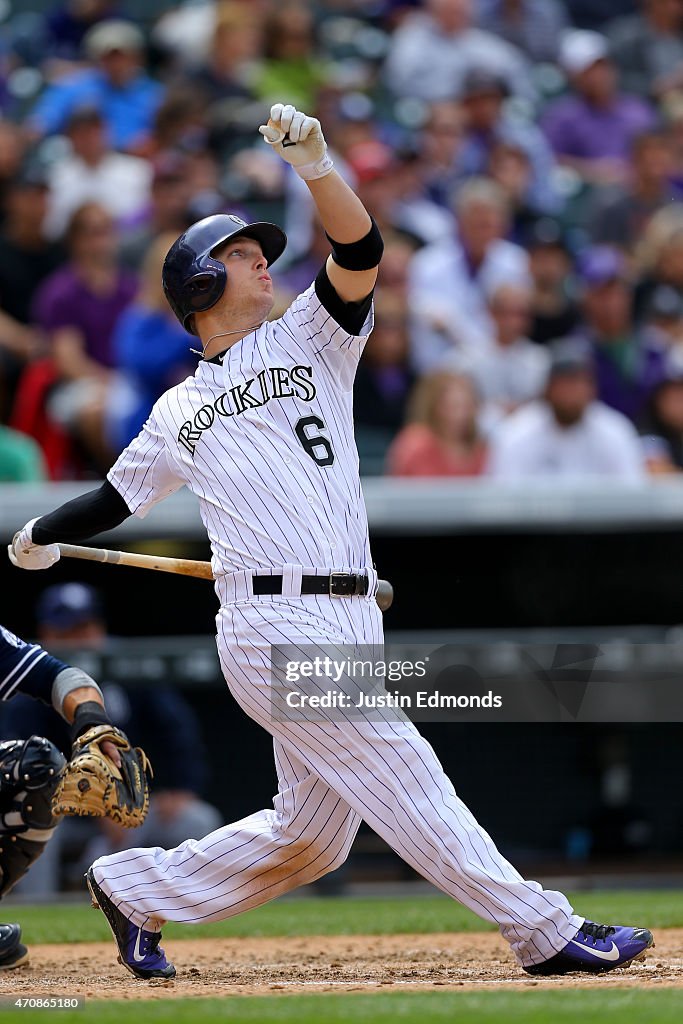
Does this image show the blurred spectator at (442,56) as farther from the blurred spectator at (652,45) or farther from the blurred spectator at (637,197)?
the blurred spectator at (637,197)

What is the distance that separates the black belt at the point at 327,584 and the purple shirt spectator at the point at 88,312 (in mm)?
4888

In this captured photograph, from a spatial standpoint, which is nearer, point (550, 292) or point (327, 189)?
point (327, 189)

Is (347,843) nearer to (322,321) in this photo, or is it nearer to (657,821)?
(322,321)

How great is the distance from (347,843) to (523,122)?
723 centimetres

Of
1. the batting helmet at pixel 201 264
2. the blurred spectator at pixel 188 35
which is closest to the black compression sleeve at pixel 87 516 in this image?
the batting helmet at pixel 201 264

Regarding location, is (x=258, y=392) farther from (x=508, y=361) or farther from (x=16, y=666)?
(x=508, y=361)

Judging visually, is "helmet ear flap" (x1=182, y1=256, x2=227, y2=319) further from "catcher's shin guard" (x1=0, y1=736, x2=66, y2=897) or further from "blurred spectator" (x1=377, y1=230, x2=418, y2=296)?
"blurred spectator" (x1=377, y1=230, x2=418, y2=296)

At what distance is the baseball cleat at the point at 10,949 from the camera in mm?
4344

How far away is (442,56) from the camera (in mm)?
10312

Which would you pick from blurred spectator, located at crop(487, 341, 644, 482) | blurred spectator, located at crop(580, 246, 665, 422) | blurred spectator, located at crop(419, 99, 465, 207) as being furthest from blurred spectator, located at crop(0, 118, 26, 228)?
blurred spectator, located at crop(487, 341, 644, 482)

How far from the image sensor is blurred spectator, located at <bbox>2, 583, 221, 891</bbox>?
6.68 m

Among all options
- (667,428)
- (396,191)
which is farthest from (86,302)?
(667,428)

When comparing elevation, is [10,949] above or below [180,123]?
below

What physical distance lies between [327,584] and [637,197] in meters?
6.52
